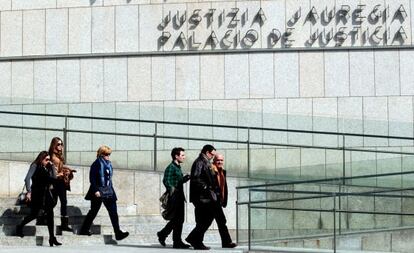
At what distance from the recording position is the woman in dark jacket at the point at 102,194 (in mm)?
22703

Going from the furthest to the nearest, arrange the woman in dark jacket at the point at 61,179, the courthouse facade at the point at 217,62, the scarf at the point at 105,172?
the courthouse facade at the point at 217,62 < the woman in dark jacket at the point at 61,179 < the scarf at the point at 105,172

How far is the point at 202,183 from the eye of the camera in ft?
71.5

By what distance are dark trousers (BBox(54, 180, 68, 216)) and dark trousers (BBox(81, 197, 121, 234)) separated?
1.44 ft

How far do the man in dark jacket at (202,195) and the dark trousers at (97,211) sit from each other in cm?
152

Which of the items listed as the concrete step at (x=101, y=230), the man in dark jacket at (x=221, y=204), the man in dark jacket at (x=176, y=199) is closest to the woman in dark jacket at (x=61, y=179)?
the concrete step at (x=101, y=230)

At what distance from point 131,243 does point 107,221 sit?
108 centimetres

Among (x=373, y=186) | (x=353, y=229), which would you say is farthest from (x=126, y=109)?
(x=353, y=229)

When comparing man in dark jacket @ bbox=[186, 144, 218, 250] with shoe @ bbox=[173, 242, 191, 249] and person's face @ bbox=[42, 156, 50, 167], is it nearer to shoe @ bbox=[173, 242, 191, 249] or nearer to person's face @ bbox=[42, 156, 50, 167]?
shoe @ bbox=[173, 242, 191, 249]

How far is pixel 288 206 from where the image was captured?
21.7 metres

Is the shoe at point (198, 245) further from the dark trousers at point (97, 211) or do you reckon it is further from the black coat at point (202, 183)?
the dark trousers at point (97, 211)

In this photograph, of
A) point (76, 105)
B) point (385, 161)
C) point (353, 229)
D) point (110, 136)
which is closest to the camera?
point (353, 229)

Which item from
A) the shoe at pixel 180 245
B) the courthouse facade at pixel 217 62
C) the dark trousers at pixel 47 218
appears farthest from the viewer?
the courthouse facade at pixel 217 62

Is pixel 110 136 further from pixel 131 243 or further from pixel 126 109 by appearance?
pixel 131 243

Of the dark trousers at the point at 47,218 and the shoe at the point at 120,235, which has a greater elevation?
the dark trousers at the point at 47,218
